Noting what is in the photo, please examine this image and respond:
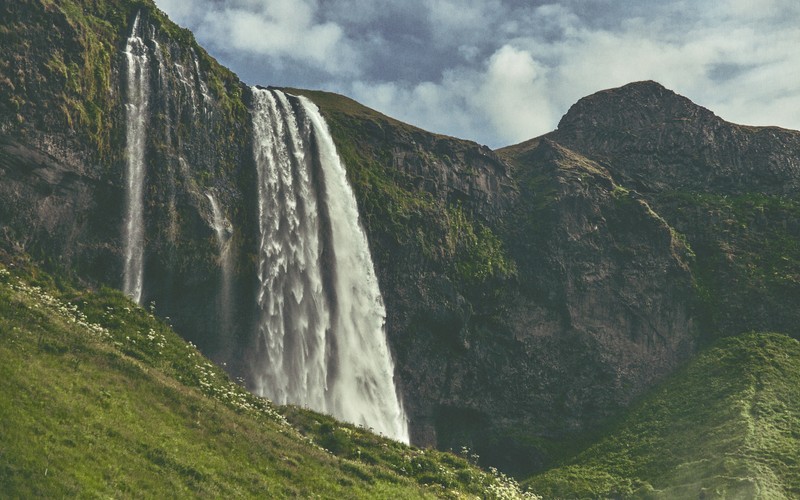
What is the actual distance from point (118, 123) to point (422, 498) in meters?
32.0

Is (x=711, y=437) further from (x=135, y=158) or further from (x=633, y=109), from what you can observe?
(x=633, y=109)

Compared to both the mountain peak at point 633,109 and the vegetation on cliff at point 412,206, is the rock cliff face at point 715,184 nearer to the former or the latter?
the mountain peak at point 633,109

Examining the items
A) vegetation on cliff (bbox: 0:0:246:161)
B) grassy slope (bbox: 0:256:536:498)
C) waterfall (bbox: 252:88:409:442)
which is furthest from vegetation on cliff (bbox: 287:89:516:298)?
grassy slope (bbox: 0:256:536:498)

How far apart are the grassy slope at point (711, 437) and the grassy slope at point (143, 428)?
1708 cm

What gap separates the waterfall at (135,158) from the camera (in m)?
46.8

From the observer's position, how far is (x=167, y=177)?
50188 millimetres

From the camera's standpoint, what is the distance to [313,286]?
56688 mm

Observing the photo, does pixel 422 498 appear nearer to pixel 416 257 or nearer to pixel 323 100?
pixel 416 257

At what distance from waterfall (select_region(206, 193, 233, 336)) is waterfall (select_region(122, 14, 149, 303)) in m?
5.47

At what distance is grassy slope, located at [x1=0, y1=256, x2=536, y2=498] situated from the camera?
859 inches

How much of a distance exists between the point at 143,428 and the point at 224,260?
88.9 feet

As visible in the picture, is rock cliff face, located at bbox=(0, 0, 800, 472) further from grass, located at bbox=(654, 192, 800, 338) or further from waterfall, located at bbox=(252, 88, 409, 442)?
waterfall, located at bbox=(252, 88, 409, 442)

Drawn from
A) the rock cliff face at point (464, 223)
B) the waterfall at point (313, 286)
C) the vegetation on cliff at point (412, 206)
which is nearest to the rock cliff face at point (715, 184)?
the rock cliff face at point (464, 223)

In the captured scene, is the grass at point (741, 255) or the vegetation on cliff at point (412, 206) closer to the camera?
the vegetation on cliff at point (412, 206)
